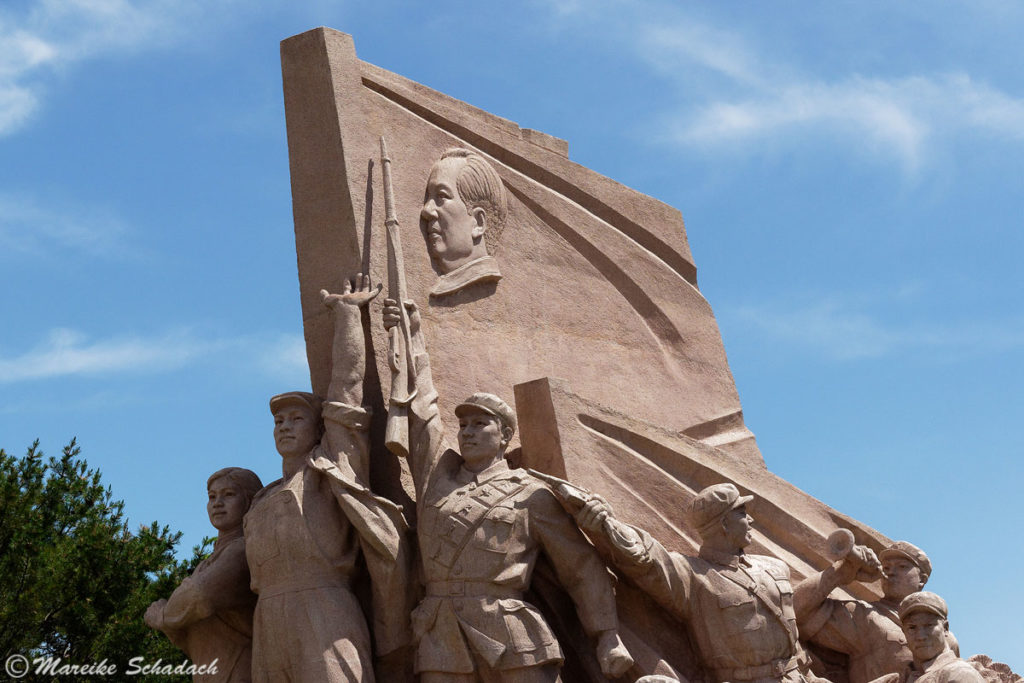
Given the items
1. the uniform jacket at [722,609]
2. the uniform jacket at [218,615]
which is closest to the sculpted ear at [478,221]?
the uniform jacket at [722,609]

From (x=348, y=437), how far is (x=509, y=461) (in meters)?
1.13

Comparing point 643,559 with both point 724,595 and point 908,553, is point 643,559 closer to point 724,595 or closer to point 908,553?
point 724,595

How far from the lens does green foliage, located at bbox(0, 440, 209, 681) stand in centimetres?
1320

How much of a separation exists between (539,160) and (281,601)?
374 cm

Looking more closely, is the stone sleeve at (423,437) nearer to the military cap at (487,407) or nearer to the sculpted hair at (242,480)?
the military cap at (487,407)

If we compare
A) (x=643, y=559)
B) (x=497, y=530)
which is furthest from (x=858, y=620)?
(x=497, y=530)

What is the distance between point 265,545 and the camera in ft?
25.7

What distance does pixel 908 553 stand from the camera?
9258mm

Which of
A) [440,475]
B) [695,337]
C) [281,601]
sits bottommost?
[281,601]

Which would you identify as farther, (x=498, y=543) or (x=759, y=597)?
(x=759, y=597)

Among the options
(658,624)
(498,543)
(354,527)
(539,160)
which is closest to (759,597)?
(658,624)

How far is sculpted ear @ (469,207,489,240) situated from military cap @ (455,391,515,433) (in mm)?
1450

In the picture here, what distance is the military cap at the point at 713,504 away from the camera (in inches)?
337

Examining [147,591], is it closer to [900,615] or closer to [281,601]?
[281,601]
